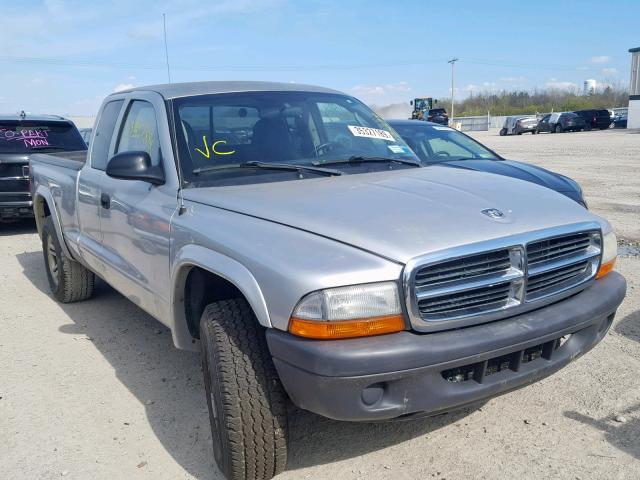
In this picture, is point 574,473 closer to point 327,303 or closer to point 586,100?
point 327,303

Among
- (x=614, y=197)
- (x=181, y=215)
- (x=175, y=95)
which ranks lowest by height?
(x=614, y=197)

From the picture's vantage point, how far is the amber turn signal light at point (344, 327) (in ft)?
8.03

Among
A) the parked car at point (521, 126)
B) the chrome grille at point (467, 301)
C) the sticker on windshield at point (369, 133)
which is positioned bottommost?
the parked car at point (521, 126)

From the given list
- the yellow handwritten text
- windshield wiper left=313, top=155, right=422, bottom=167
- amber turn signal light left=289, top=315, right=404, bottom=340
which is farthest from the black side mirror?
amber turn signal light left=289, top=315, right=404, bottom=340

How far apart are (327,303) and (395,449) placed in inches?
45.4

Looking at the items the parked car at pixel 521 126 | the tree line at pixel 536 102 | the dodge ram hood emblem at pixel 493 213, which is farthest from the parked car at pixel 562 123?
the dodge ram hood emblem at pixel 493 213

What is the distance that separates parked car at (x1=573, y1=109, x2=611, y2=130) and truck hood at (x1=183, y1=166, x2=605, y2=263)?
42925 mm

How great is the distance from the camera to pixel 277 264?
100 inches

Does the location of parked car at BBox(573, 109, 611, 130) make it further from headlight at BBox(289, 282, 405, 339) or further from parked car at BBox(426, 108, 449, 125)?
headlight at BBox(289, 282, 405, 339)

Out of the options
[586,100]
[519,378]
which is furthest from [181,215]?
[586,100]

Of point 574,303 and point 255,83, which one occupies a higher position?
point 255,83

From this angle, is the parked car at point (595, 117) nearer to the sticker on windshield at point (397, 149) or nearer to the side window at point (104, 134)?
the sticker on windshield at point (397, 149)

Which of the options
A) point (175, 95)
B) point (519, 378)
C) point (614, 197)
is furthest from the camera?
point (614, 197)

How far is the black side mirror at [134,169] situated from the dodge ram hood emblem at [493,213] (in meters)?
1.77
